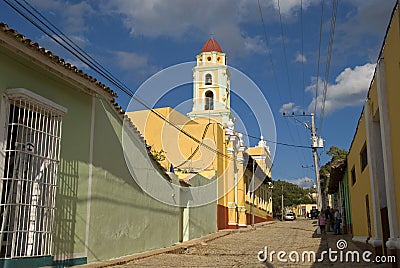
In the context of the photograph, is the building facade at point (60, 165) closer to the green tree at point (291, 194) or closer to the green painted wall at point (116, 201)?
the green painted wall at point (116, 201)

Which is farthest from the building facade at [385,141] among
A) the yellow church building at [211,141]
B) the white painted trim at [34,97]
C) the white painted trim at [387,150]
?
the yellow church building at [211,141]

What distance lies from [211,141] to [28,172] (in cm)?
1597

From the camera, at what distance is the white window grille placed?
6.83 m

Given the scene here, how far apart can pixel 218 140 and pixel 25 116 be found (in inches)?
648

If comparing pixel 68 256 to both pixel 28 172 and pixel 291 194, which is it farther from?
pixel 291 194

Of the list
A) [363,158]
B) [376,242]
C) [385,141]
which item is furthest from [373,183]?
[363,158]

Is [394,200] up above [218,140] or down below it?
below

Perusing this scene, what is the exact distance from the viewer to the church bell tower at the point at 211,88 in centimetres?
2953

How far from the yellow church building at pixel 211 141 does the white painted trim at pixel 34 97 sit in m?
9.03

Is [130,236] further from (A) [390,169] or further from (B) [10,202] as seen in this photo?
(A) [390,169]

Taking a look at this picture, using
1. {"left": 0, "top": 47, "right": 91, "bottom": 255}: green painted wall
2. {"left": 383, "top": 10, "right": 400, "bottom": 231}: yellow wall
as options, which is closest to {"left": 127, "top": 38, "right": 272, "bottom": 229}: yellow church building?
{"left": 0, "top": 47, "right": 91, "bottom": 255}: green painted wall

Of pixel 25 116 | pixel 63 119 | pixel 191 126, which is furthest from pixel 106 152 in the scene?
pixel 191 126

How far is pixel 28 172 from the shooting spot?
23.9ft

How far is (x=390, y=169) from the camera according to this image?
728cm
